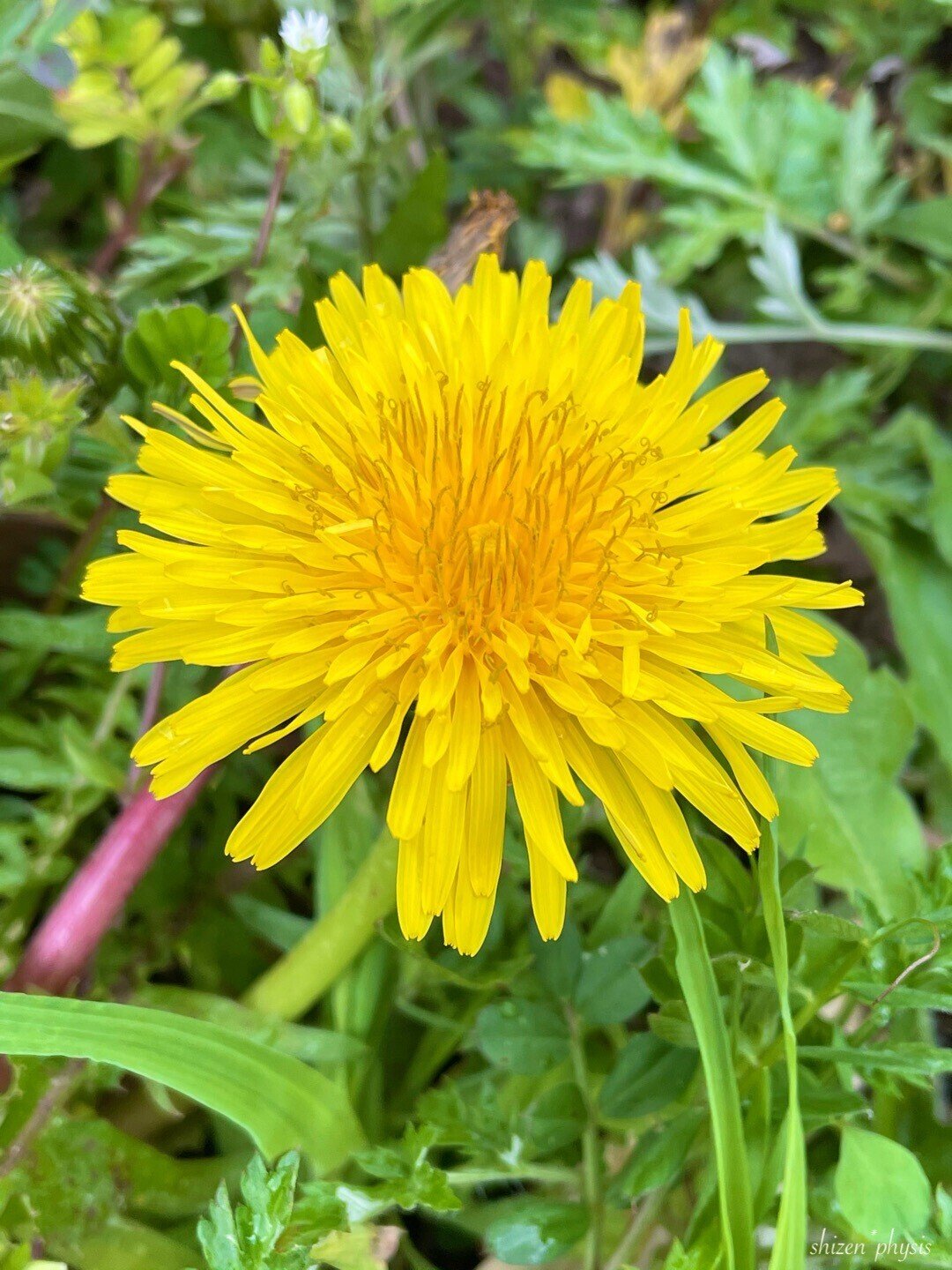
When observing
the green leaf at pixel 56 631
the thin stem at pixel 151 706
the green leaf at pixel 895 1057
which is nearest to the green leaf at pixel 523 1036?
the green leaf at pixel 895 1057

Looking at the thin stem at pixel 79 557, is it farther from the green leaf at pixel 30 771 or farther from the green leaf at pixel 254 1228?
the green leaf at pixel 254 1228

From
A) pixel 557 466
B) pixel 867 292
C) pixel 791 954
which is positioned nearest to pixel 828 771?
pixel 791 954

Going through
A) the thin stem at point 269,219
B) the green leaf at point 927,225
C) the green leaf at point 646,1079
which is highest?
the green leaf at point 927,225

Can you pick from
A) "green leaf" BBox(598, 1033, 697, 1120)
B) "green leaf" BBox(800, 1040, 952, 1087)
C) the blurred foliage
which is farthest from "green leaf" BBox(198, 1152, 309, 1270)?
"green leaf" BBox(800, 1040, 952, 1087)

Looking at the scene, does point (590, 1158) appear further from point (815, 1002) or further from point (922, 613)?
point (922, 613)

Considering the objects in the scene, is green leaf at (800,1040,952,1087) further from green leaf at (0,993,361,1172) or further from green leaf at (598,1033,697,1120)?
green leaf at (0,993,361,1172)

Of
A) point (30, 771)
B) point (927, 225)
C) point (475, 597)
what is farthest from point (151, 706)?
point (927, 225)
